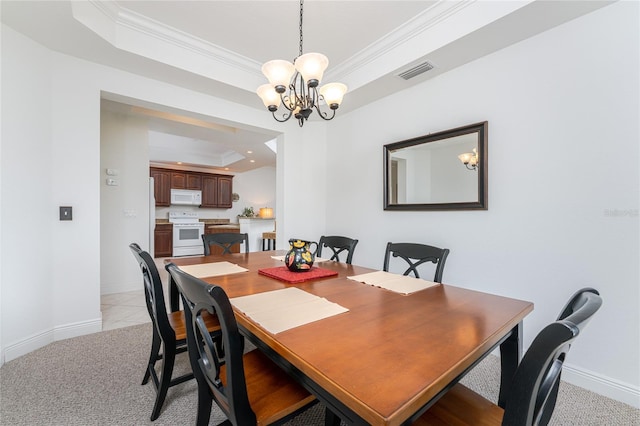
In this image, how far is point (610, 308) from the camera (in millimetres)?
1671

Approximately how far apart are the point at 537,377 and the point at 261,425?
0.78 metres

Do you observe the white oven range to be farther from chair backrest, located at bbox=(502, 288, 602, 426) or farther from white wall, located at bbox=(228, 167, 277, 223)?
chair backrest, located at bbox=(502, 288, 602, 426)

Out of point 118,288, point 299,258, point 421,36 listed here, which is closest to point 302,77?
point 299,258

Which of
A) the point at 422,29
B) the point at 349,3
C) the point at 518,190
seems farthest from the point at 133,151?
the point at 518,190

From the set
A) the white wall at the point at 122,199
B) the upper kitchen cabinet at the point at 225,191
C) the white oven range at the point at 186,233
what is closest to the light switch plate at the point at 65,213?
the white wall at the point at 122,199

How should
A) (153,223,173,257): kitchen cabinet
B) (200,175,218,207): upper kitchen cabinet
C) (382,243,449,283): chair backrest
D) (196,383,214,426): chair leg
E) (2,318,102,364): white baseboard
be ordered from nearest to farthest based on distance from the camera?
(196,383,214,426): chair leg
(382,243,449,283): chair backrest
(2,318,102,364): white baseboard
(153,223,173,257): kitchen cabinet
(200,175,218,207): upper kitchen cabinet

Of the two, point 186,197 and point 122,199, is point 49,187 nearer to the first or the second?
point 122,199

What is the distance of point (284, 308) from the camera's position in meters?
1.09

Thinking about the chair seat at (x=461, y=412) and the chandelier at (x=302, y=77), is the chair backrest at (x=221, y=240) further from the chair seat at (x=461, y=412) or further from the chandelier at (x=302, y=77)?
the chair seat at (x=461, y=412)

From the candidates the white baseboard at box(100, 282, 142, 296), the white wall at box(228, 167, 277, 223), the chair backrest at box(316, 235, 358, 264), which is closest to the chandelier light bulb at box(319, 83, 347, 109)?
the chair backrest at box(316, 235, 358, 264)

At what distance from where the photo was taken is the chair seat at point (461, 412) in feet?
2.86

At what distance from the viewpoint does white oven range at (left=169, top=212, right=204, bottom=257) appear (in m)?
6.53

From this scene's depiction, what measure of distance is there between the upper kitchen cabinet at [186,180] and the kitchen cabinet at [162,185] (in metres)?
0.13

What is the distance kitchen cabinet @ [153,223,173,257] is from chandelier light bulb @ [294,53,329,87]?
20.0 feet
